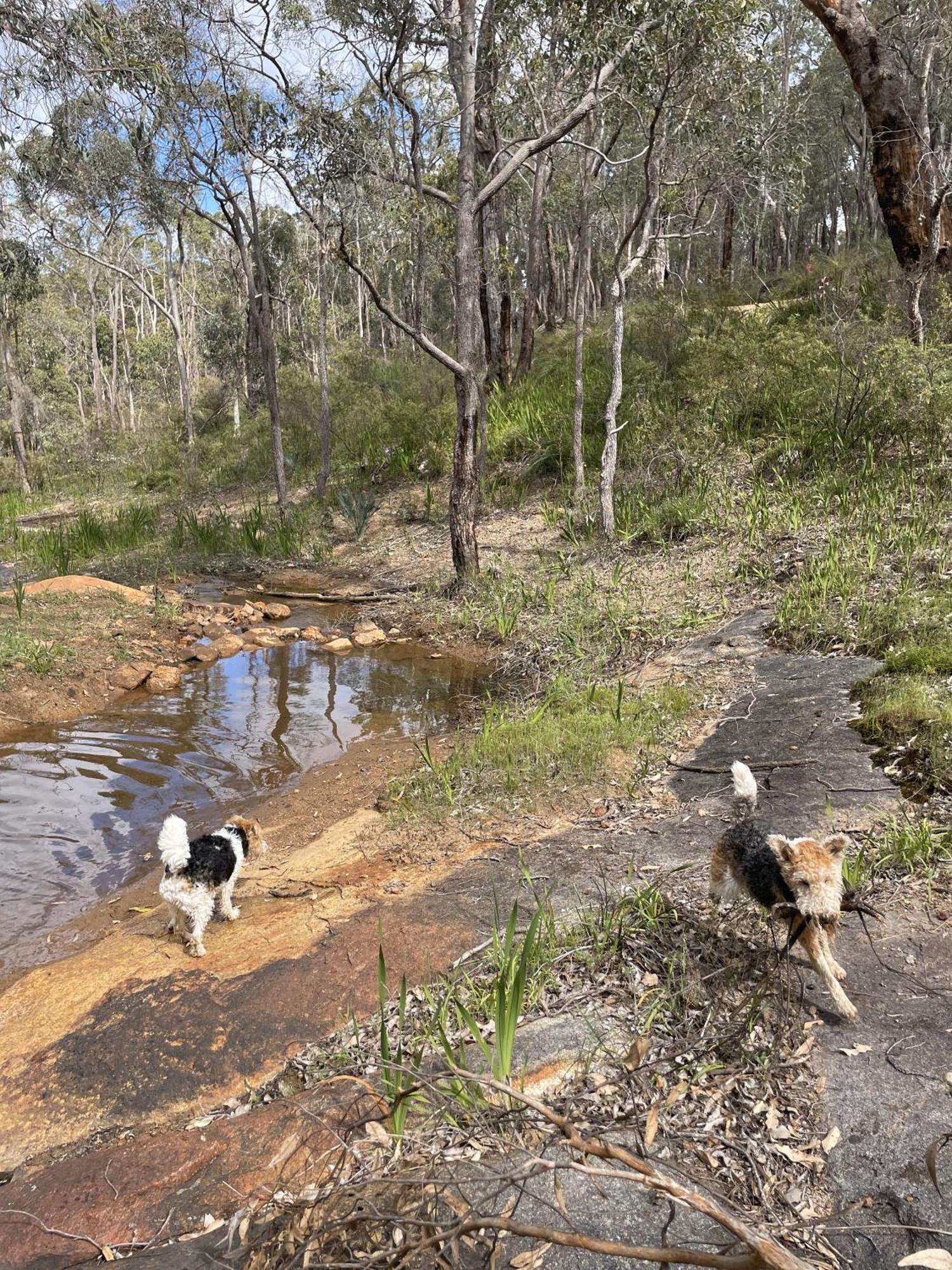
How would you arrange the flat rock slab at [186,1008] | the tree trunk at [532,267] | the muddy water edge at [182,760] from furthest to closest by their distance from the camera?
the tree trunk at [532,267] < the muddy water edge at [182,760] < the flat rock slab at [186,1008]

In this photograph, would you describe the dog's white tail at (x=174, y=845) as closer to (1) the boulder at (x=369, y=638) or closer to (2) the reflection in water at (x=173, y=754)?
(2) the reflection in water at (x=173, y=754)

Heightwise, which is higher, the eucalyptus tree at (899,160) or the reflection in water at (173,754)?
the eucalyptus tree at (899,160)

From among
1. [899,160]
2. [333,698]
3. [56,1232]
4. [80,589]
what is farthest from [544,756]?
[899,160]

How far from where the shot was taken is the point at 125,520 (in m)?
14.5

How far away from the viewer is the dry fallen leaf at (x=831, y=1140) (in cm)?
218

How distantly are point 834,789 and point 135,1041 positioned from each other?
12.0 ft

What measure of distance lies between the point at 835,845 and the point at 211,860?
291 cm

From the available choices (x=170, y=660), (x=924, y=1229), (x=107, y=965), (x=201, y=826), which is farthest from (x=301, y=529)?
(x=924, y=1229)

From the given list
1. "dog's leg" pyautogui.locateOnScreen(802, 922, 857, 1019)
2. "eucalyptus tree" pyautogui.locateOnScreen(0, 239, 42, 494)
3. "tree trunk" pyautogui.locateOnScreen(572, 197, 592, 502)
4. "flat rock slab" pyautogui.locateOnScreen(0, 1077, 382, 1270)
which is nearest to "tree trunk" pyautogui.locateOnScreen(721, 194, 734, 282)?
Answer: "tree trunk" pyautogui.locateOnScreen(572, 197, 592, 502)

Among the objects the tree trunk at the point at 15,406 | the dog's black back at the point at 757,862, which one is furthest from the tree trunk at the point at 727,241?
the tree trunk at the point at 15,406

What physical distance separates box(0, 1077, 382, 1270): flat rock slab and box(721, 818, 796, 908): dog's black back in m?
1.50

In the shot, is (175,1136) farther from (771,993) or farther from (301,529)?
(301,529)

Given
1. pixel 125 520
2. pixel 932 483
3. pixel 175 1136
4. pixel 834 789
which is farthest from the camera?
pixel 125 520

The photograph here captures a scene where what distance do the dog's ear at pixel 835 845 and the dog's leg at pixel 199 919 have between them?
289cm
